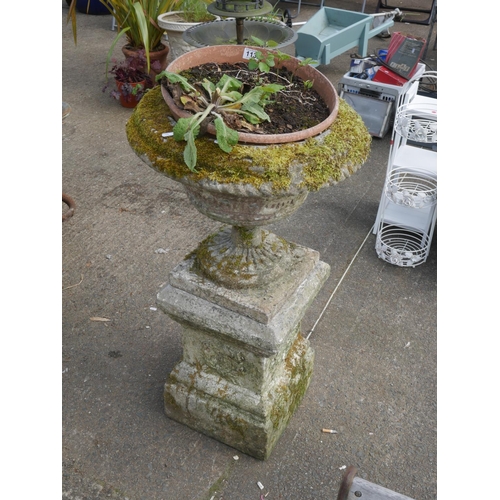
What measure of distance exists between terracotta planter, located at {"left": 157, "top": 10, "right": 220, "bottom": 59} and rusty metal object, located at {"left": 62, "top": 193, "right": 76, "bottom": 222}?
2025 millimetres

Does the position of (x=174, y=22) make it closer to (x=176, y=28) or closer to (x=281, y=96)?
(x=176, y=28)

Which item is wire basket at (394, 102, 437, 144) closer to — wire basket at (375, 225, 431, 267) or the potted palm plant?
wire basket at (375, 225, 431, 267)

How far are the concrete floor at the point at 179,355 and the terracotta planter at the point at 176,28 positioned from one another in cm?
156

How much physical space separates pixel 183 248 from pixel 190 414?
1410mm

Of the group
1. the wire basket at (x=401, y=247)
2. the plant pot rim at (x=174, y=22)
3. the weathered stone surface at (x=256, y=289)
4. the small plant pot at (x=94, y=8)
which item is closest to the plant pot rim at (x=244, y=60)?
the weathered stone surface at (x=256, y=289)

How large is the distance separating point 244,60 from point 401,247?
2119 millimetres

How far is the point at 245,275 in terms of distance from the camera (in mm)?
2164

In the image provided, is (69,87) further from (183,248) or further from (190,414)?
(190,414)

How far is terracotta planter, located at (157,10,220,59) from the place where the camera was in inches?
206

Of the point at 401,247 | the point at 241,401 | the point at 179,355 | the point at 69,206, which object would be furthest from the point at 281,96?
the point at 69,206

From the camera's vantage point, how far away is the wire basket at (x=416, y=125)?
11.1 ft

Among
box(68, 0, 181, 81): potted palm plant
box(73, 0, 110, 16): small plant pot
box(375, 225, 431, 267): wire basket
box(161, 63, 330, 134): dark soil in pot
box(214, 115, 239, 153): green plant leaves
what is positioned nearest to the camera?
box(214, 115, 239, 153): green plant leaves

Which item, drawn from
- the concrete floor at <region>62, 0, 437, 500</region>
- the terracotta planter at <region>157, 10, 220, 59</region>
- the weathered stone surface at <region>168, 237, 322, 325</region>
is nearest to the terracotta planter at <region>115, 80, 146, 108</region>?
the terracotta planter at <region>157, 10, 220, 59</region>

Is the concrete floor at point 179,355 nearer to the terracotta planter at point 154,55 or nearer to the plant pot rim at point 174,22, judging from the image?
the terracotta planter at point 154,55
